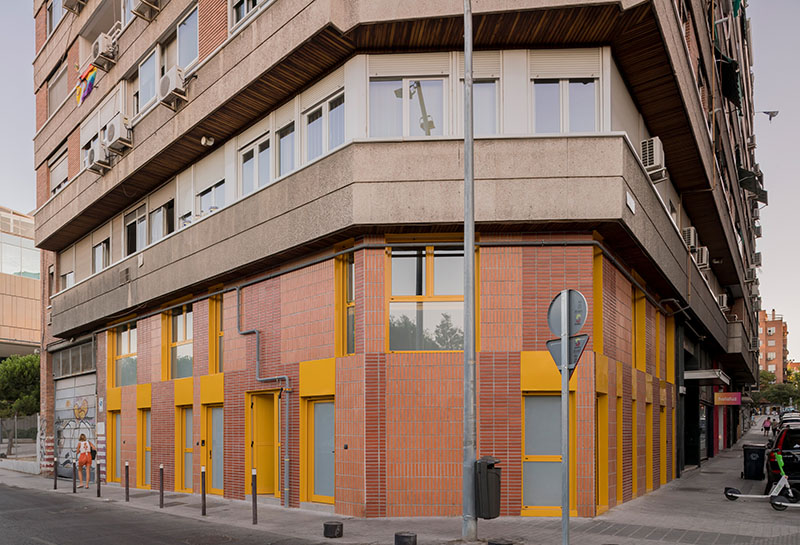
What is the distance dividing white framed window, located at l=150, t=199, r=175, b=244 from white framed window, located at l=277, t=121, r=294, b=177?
6371mm

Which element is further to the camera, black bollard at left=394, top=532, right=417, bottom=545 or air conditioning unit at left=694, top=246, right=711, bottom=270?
air conditioning unit at left=694, top=246, right=711, bottom=270

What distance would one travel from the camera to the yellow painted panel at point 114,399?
2537 centimetres

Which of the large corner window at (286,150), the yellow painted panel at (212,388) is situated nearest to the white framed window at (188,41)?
the large corner window at (286,150)

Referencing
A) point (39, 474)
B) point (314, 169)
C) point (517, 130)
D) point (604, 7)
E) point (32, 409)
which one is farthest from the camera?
point (32, 409)

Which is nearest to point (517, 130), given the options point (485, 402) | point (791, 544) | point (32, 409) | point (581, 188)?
point (581, 188)

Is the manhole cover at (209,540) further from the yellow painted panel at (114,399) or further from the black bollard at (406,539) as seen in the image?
the yellow painted panel at (114,399)

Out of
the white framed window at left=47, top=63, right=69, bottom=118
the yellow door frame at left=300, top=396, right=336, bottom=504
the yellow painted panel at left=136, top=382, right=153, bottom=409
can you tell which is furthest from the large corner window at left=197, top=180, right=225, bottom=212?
the white framed window at left=47, top=63, right=69, bottom=118

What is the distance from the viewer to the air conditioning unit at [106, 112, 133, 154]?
2258 centimetres

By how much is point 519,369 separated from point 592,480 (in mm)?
2235

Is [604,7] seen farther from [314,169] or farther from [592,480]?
[592,480]

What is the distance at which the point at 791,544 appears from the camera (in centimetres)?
1109

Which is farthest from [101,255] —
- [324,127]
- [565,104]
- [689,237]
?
[689,237]

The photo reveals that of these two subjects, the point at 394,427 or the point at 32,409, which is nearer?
the point at 394,427

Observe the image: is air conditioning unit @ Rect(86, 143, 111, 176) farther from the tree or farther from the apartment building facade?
the apartment building facade
